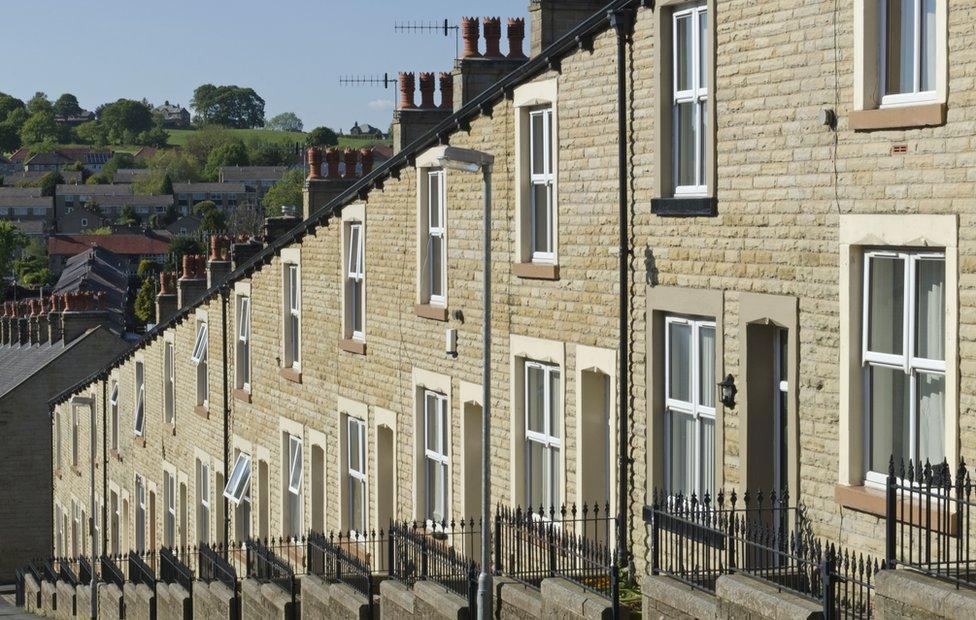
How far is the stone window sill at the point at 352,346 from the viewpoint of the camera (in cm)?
2411

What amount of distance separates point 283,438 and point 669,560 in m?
13.9

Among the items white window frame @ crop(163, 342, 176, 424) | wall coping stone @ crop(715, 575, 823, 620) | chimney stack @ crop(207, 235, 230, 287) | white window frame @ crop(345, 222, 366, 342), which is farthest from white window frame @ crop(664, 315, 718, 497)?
white window frame @ crop(163, 342, 176, 424)

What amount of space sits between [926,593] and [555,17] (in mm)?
10919

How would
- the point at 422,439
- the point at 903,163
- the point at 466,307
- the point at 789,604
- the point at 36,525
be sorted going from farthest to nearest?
the point at 36,525 → the point at 422,439 → the point at 466,307 → the point at 903,163 → the point at 789,604

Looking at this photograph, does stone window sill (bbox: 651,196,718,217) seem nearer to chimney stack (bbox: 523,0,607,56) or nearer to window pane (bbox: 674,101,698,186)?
window pane (bbox: 674,101,698,186)

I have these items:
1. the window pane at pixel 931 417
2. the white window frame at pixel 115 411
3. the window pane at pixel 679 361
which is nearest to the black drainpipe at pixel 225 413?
the white window frame at pixel 115 411

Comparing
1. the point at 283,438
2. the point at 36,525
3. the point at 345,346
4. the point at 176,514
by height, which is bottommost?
the point at 36,525

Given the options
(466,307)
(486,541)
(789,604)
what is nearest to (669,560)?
(486,541)

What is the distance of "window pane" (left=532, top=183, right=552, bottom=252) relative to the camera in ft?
61.6

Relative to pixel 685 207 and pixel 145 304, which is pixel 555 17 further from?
pixel 145 304

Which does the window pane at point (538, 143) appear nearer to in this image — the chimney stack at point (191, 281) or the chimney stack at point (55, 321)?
the chimney stack at point (191, 281)

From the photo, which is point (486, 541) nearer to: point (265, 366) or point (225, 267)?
point (265, 366)

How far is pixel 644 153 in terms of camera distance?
53.5ft

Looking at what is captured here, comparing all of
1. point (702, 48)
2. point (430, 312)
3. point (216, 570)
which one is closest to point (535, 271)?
point (430, 312)
